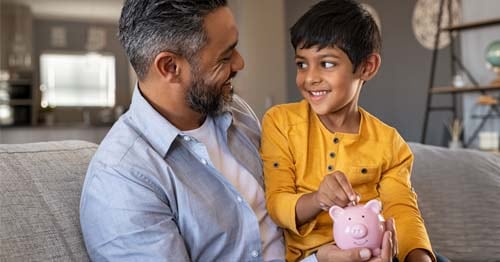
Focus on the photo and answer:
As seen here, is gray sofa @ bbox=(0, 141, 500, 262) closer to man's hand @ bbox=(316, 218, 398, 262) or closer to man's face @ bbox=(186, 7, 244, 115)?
man's face @ bbox=(186, 7, 244, 115)

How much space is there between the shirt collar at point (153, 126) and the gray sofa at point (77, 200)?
0.18 m

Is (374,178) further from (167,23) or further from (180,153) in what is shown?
(167,23)

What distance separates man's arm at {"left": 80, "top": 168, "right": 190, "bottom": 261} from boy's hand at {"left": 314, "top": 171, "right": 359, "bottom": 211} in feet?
0.95

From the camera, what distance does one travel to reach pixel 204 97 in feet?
4.47

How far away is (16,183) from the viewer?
1229 millimetres

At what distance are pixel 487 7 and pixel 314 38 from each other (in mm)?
4175

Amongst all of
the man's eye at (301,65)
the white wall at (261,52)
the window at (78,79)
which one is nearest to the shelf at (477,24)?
the white wall at (261,52)

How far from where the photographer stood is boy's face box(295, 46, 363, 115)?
124 centimetres

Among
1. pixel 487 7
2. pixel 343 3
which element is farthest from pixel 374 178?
pixel 487 7

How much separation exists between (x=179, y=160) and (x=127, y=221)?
201 mm

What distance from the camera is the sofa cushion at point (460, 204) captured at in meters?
1.76

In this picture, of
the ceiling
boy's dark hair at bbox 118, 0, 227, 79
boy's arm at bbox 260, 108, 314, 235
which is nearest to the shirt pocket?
boy's arm at bbox 260, 108, 314, 235

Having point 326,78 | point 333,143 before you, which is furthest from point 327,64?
point 333,143

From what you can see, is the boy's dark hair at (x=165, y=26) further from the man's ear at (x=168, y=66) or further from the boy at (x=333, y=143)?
the boy at (x=333, y=143)
